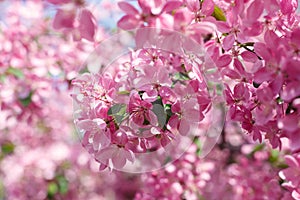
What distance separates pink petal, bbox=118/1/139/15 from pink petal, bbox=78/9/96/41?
67 millimetres

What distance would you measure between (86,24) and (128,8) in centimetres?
9

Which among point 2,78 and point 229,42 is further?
point 2,78

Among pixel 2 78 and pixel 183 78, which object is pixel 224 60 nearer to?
pixel 183 78

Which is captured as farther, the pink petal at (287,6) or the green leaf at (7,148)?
the green leaf at (7,148)

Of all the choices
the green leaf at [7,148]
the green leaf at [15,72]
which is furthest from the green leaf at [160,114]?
the green leaf at [7,148]

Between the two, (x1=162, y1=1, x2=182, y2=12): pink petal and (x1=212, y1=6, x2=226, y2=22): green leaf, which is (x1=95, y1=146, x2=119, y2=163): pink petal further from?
(x1=212, y1=6, x2=226, y2=22): green leaf

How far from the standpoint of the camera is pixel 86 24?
0.93 meters

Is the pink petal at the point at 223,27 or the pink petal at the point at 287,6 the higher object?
the pink petal at the point at 287,6

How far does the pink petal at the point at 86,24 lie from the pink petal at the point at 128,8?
0.22 feet

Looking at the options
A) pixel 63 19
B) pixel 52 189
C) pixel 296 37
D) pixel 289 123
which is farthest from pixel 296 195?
pixel 52 189

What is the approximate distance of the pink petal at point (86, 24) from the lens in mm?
918

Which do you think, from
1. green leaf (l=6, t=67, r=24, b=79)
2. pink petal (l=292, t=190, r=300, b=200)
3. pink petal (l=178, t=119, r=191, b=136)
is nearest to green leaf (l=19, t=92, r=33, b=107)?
green leaf (l=6, t=67, r=24, b=79)

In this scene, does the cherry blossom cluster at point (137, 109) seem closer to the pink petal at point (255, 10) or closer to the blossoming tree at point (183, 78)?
the blossoming tree at point (183, 78)

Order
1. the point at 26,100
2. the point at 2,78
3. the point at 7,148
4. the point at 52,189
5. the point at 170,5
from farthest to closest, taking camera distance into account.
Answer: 1. the point at 7,148
2. the point at 52,189
3. the point at 26,100
4. the point at 2,78
5. the point at 170,5
